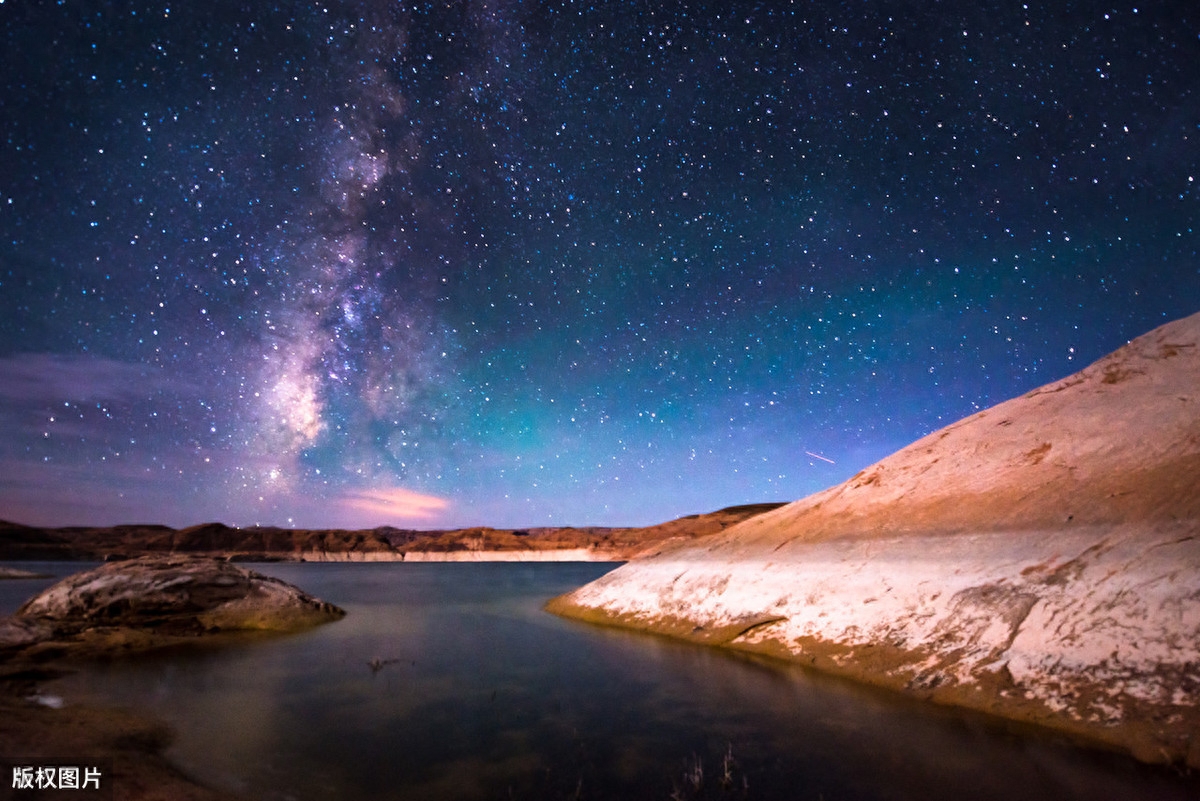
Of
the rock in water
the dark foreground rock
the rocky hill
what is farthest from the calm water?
the rocky hill

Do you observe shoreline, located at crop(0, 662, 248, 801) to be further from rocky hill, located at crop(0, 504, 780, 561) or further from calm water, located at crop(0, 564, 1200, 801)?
rocky hill, located at crop(0, 504, 780, 561)

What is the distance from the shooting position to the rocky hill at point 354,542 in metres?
123

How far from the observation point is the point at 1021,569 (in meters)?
10.7

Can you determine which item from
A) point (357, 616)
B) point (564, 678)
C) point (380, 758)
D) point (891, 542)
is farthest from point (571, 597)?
point (380, 758)

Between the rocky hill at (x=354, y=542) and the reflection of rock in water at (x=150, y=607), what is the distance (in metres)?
114

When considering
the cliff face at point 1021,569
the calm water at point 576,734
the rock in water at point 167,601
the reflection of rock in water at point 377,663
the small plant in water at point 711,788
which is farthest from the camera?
the rock in water at point 167,601

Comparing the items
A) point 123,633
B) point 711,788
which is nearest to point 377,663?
point 123,633

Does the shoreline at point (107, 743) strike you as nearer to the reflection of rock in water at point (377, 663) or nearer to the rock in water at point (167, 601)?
the reflection of rock in water at point (377, 663)

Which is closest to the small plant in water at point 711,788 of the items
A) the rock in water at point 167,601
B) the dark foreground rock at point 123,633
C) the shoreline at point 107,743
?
the shoreline at point 107,743

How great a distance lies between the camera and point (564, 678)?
41.1 feet

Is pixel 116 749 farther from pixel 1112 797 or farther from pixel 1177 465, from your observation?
pixel 1177 465

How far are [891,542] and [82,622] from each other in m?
24.7

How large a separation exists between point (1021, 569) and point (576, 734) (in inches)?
383

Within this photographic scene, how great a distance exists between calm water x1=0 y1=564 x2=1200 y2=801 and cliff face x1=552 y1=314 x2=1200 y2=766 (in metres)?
Answer: 0.98
